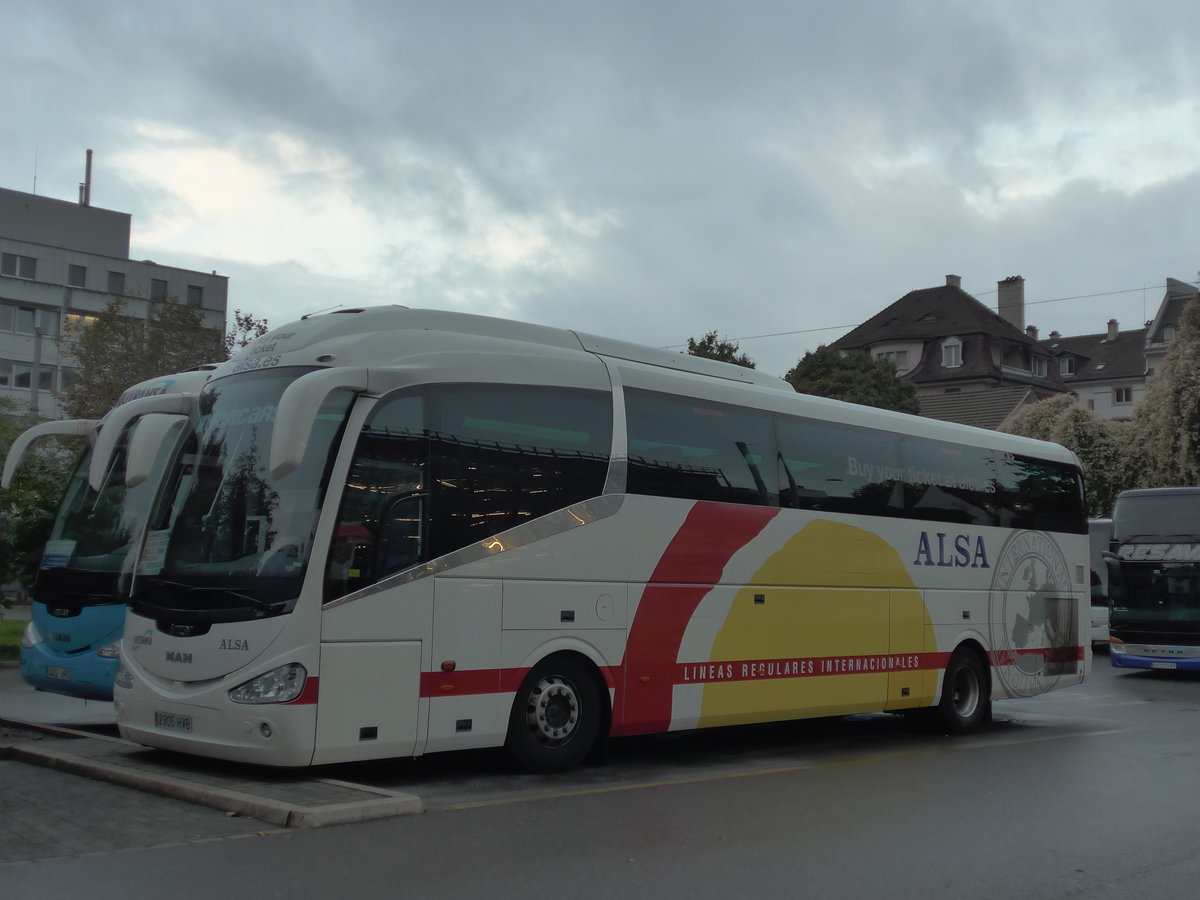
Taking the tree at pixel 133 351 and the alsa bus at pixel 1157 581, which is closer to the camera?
the alsa bus at pixel 1157 581

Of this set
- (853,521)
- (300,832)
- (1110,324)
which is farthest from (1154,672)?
(1110,324)

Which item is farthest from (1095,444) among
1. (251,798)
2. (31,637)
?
(251,798)

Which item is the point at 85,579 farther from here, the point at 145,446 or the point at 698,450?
the point at 698,450

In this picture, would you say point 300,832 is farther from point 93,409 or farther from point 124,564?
point 93,409

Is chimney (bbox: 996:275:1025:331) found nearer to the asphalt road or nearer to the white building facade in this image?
the white building facade

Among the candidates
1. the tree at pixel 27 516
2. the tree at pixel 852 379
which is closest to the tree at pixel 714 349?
the tree at pixel 852 379

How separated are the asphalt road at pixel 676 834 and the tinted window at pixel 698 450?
2.49 meters

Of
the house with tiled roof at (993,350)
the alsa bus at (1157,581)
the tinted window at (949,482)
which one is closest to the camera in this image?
the tinted window at (949,482)

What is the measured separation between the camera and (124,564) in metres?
12.6

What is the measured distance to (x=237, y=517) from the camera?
895 centimetres

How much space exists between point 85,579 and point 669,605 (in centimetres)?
604

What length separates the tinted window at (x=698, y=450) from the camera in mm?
10875

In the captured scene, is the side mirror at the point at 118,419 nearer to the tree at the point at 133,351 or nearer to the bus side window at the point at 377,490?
the bus side window at the point at 377,490

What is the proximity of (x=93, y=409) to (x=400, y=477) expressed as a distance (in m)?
30.4
